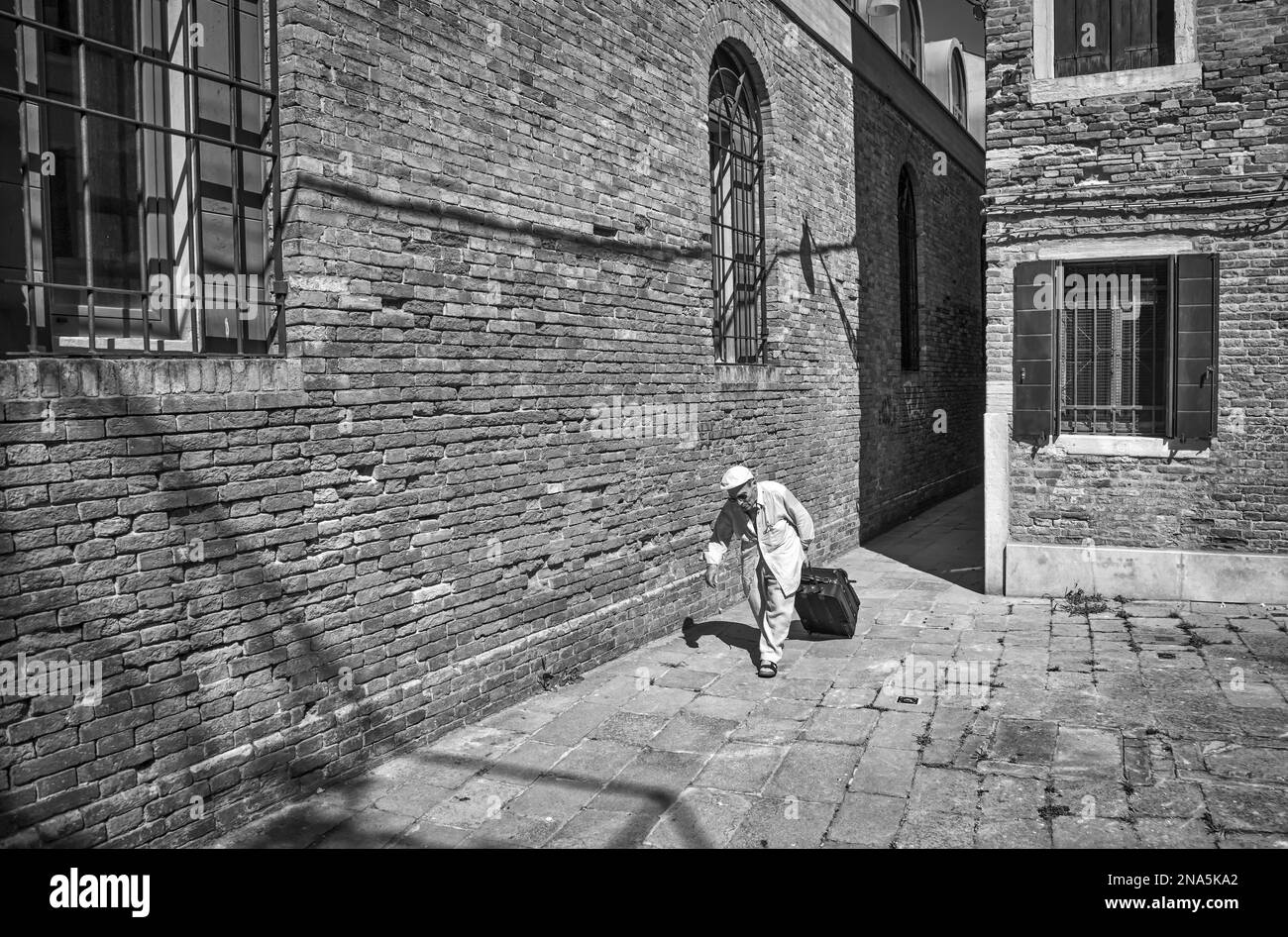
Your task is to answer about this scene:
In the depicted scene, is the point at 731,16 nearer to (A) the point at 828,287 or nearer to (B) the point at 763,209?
(B) the point at 763,209

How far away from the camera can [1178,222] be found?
8.75m

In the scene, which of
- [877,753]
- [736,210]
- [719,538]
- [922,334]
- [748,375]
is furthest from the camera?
[922,334]

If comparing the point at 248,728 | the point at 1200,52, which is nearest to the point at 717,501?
the point at 248,728

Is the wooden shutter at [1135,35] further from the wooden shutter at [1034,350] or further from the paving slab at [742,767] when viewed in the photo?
the paving slab at [742,767]

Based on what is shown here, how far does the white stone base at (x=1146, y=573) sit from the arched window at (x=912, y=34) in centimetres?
987

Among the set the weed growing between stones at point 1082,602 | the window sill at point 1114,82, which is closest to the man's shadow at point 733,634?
the weed growing between stones at point 1082,602

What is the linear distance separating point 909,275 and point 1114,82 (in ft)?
20.5

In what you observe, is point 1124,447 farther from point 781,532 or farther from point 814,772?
point 814,772

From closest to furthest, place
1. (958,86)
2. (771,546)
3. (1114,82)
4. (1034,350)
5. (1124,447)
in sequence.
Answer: (771,546) → (1114,82) → (1124,447) → (1034,350) → (958,86)

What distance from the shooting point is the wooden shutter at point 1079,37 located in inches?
353

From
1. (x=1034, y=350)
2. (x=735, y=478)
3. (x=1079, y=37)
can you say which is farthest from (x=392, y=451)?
(x=1079, y=37)

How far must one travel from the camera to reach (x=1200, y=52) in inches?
339

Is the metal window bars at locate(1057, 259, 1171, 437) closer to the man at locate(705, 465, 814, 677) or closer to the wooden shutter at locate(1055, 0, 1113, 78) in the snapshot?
the wooden shutter at locate(1055, 0, 1113, 78)

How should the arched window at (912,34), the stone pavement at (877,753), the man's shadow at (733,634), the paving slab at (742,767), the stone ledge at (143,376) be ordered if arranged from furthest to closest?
1. the arched window at (912,34)
2. the man's shadow at (733,634)
3. the paving slab at (742,767)
4. the stone pavement at (877,753)
5. the stone ledge at (143,376)
